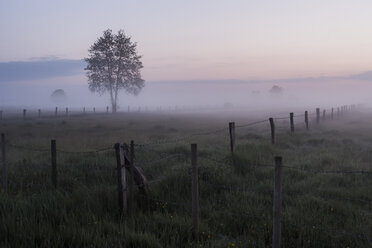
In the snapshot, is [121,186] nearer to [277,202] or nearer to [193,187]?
[193,187]

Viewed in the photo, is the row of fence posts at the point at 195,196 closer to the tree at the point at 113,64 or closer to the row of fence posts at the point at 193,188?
the row of fence posts at the point at 193,188

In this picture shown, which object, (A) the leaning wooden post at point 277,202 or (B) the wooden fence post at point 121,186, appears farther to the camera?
(B) the wooden fence post at point 121,186

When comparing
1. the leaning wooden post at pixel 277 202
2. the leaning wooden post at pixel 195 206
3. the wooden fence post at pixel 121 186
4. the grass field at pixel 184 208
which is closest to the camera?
the leaning wooden post at pixel 277 202

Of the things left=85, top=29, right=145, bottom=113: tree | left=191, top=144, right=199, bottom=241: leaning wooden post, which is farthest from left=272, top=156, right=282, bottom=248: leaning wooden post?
left=85, top=29, right=145, bottom=113: tree

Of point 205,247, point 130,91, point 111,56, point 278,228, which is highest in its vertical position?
point 111,56

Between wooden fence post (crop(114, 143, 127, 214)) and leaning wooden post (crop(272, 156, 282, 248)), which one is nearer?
leaning wooden post (crop(272, 156, 282, 248))

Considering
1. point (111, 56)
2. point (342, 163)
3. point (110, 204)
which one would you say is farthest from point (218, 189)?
point (111, 56)

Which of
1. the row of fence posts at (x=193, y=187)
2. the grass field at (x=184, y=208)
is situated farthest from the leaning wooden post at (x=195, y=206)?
the grass field at (x=184, y=208)

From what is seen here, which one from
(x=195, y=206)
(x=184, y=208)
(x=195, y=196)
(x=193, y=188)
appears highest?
(x=193, y=188)

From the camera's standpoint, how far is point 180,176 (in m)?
7.84

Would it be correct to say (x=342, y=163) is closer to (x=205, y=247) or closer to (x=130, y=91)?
(x=205, y=247)

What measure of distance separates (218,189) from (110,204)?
105 inches

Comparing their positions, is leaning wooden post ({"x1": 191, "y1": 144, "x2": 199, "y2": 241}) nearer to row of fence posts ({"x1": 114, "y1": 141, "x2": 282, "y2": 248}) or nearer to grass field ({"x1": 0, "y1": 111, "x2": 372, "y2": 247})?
row of fence posts ({"x1": 114, "y1": 141, "x2": 282, "y2": 248})

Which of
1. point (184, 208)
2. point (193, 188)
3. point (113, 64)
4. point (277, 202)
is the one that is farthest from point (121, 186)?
point (113, 64)
